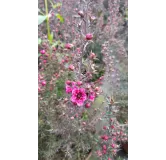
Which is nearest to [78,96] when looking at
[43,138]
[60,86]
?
[43,138]

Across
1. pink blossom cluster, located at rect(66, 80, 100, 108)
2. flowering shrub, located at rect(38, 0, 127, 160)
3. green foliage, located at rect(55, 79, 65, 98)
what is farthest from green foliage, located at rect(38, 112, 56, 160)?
pink blossom cluster, located at rect(66, 80, 100, 108)

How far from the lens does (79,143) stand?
3.03 feet

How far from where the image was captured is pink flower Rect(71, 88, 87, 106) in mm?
687

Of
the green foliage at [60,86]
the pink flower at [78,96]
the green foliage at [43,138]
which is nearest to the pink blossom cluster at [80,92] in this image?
the pink flower at [78,96]

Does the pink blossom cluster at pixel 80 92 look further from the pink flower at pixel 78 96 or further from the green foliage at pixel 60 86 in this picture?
the green foliage at pixel 60 86

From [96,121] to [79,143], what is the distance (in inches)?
4.6

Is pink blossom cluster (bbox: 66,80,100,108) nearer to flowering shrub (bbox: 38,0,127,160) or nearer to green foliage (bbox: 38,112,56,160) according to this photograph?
flowering shrub (bbox: 38,0,127,160)

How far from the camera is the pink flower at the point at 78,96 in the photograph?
0.69 metres

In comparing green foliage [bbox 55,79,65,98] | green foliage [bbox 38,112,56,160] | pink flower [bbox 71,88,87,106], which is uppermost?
pink flower [bbox 71,88,87,106]

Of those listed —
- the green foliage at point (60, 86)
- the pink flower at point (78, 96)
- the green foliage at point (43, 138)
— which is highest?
the pink flower at point (78, 96)

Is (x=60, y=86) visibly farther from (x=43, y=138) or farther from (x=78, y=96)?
(x=78, y=96)
